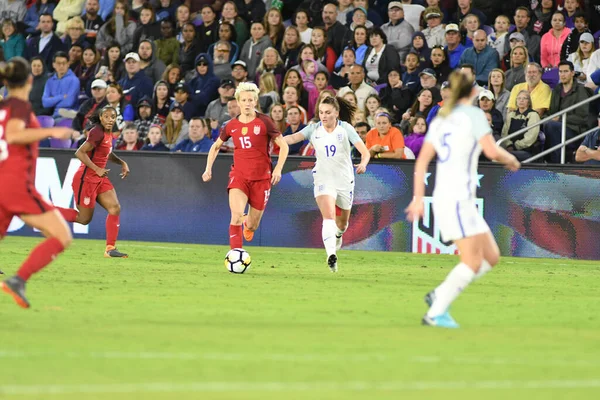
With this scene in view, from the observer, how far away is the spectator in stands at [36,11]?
1042 inches

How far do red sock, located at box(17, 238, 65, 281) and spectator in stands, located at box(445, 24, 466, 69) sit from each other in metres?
13.2

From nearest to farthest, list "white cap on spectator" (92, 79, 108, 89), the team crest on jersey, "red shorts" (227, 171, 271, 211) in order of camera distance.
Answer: "red shorts" (227, 171, 271, 211)
the team crest on jersey
"white cap on spectator" (92, 79, 108, 89)

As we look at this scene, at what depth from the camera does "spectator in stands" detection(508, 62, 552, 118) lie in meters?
19.5

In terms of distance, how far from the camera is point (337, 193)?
15141 millimetres

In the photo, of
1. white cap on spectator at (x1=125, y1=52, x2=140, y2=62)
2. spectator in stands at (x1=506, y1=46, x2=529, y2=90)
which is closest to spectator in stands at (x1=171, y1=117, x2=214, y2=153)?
white cap on spectator at (x1=125, y1=52, x2=140, y2=62)

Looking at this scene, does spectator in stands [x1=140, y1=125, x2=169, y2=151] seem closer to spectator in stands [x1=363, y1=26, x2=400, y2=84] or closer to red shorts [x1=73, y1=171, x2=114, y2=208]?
spectator in stands [x1=363, y1=26, x2=400, y2=84]

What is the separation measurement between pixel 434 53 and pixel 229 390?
50.2 ft

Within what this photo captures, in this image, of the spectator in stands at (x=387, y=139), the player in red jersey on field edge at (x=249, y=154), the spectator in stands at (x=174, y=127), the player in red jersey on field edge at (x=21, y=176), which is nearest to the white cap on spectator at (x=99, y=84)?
the spectator in stands at (x=174, y=127)

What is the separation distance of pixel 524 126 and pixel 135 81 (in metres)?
8.32

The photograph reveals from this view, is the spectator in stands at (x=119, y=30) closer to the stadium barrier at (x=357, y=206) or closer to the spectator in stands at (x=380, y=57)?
the stadium barrier at (x=357, y=206)

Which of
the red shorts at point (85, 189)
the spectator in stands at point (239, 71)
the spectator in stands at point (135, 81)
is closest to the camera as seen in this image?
the red shorts at point (85, 189)

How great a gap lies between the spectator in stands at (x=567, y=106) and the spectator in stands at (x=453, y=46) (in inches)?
96.4

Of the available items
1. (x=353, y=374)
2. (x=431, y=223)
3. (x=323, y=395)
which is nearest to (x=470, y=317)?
(x=353, y=374)

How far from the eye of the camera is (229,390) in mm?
6195
